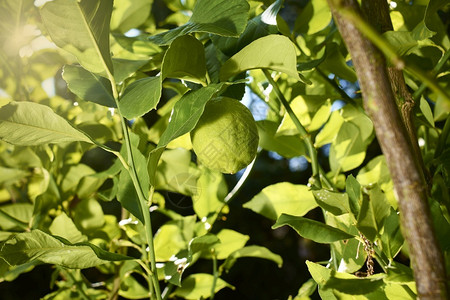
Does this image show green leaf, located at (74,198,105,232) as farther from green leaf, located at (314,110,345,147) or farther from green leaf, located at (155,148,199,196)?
green leaf, located at (314,110,345,147)

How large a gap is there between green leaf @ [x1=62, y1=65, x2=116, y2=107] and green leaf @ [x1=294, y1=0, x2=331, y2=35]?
0.23m

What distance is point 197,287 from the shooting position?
0.61 m

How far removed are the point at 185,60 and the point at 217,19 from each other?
40 mm

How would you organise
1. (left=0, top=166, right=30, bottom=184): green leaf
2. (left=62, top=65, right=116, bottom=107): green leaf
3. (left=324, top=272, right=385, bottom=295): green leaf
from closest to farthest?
(left=324, top=272, right=385, bottom=295): green leaf → (left=62, top=65, right=116, bottom=107): green leaf → (left=0, top=166, right=30, bottom=184): green leaf

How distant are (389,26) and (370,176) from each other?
18cm

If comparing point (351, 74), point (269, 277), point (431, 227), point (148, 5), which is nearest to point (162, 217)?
point (269, 277)

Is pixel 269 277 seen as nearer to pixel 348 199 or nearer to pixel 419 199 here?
pixel 348 199

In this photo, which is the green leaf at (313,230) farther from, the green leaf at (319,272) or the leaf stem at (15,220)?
the leaf stem at (15,220)

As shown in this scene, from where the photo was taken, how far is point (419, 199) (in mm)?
196

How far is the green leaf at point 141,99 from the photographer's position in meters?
0.34

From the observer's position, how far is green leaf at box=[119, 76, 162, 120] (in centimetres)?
34

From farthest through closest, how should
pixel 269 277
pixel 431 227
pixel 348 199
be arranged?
Answer: pixel 269 277 → pixel 348 199 → pixel 431 227

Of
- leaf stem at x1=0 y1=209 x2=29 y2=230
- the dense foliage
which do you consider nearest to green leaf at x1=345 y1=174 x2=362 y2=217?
the dense foliage

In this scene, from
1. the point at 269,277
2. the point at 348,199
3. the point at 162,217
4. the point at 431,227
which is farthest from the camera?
the point at 269,277
